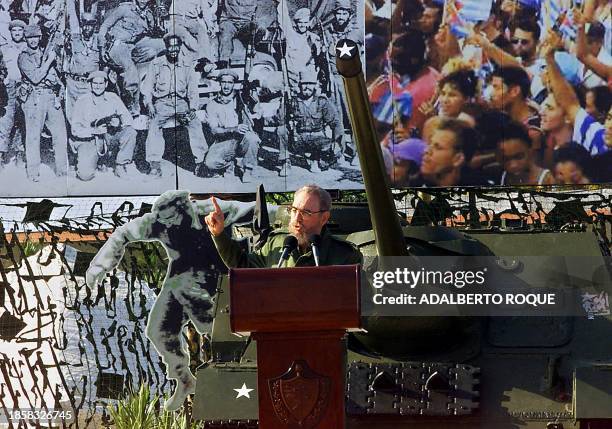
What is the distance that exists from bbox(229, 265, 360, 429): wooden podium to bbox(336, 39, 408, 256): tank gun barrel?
6.37 feet

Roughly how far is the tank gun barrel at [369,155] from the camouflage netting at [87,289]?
4.31m

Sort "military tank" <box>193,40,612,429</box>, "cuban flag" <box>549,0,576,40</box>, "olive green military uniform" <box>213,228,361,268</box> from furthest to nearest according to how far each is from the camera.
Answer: "cuban flag" <box>549,0,576,40</box> < "military tank" <box>193,40,612,429</box> < "olive green military uniform" <box>213,228,361,268</box>

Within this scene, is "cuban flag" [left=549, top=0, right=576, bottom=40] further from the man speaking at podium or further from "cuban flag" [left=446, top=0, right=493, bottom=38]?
the man speaking at podium

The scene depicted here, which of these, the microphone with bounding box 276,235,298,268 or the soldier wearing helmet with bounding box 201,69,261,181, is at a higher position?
the soldier wearing helmet with bounding box 201,69,261,181

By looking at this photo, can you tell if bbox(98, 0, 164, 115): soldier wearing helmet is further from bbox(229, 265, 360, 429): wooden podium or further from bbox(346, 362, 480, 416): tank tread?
bbox(229, 265, 360, 429): wooden podium

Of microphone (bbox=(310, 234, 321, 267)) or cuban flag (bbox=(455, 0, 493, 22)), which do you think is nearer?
microphone (bbox=(310, 234, 321, 267))

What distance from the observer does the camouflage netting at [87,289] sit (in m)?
10.9

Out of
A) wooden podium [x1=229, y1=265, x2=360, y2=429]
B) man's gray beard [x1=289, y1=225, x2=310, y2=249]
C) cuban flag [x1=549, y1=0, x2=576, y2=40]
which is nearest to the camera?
wooden podium [x1=229, y1=265, x2=360, y2=429]

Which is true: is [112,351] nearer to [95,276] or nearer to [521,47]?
[95,276]

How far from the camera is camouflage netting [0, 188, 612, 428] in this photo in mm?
10898

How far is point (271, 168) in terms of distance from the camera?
35.9 feet

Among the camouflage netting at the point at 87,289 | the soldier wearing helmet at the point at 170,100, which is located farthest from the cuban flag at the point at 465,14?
the soldier wearing helmet at the point at 170,100

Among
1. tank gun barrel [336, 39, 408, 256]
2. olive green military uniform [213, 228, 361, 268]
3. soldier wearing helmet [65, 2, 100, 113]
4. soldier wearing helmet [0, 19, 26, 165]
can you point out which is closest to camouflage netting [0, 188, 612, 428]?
soldier wearing helmet [0, 19, 26, 165]

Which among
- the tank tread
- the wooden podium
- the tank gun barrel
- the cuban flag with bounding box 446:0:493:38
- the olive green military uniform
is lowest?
the tank tread
